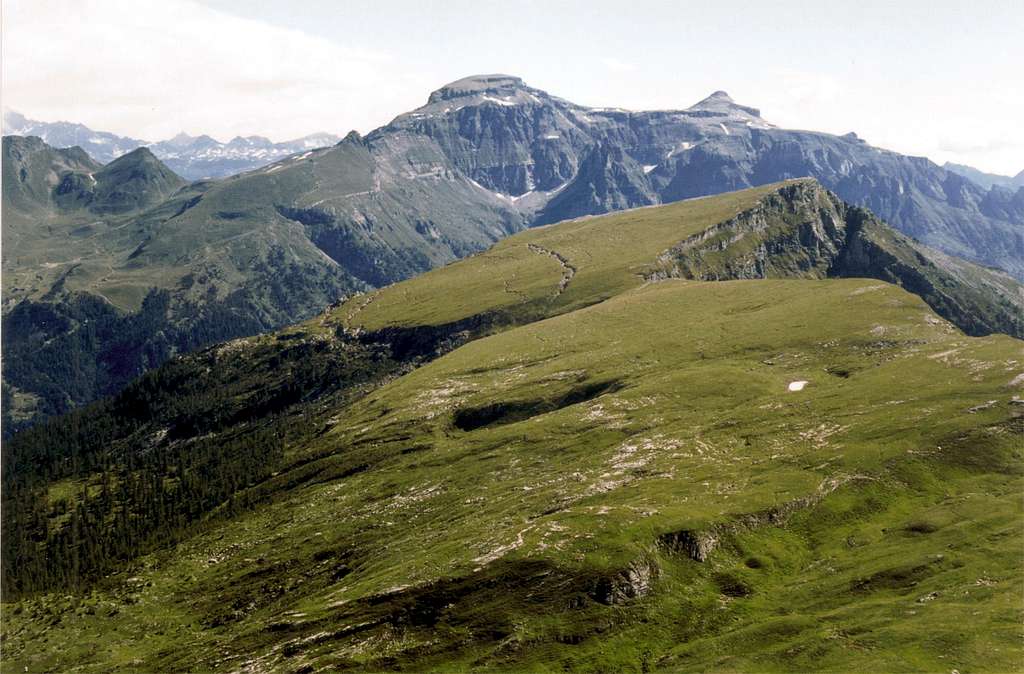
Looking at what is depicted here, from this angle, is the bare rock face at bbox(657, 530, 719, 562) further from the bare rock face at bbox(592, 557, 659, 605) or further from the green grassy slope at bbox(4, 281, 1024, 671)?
the bare rock face at bbox(592, 557, 659, 605)

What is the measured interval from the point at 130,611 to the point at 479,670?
120 metres

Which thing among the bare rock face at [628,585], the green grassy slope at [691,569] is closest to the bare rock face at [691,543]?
the green grassy slope at [691,569]

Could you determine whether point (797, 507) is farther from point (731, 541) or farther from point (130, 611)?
point (130, 611)

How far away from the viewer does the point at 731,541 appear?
464ft

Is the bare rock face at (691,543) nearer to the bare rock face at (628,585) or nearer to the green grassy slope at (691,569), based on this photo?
the green grassy slope at (691,569)

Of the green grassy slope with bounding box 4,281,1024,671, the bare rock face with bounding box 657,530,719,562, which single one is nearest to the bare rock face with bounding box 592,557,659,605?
the green grassy slope with bounding box 4,281,1024,671

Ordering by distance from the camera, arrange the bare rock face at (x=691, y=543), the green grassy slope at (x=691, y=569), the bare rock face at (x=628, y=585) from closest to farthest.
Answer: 1. the green grassy slope at (x=691, y=569)
2. the bare rock face at (x=628, y=585)
3. the bare rock face at (x=691, y=543)


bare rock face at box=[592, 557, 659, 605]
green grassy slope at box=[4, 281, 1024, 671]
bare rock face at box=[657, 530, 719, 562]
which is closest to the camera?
green grassy slope at box=[4, 281, 1024, 671]

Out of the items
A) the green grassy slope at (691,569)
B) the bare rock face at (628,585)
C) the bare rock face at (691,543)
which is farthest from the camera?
the bare rock face at (691,543)

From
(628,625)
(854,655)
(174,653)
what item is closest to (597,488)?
(628,625)

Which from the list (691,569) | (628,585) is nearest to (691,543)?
(691,569)

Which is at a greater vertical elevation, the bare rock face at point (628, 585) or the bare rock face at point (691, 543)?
the bare rock face at point (691, 543)

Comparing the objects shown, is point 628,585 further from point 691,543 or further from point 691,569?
point 691,543

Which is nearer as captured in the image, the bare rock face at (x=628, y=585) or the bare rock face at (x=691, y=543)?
the bare rock face at (x=628, y=585)
